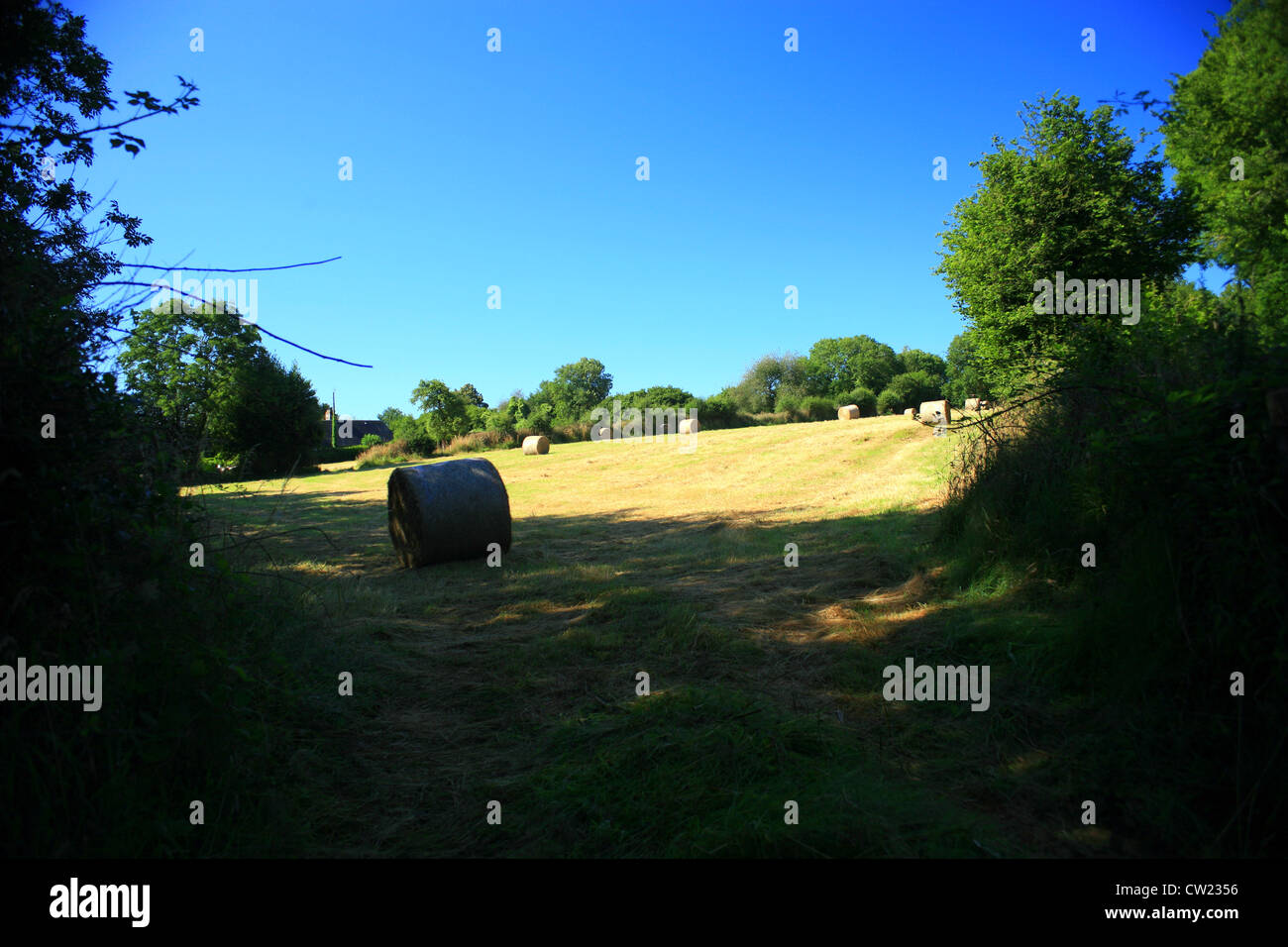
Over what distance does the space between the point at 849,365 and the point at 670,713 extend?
79.6 metres

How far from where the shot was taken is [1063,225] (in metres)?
18.5

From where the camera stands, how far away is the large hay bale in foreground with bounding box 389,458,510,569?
8.91m

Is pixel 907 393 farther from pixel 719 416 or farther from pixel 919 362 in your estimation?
pixel 919 362

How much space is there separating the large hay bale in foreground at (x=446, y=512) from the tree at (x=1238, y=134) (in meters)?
21.7

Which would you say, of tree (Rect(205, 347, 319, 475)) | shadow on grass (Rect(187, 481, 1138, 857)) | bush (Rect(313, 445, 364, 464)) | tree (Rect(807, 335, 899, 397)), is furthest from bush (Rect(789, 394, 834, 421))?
shadow on grass (Rect(187, 481, 1138, 857))

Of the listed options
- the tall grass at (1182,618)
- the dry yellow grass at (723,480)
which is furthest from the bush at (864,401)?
the tall grass at (1182,618)

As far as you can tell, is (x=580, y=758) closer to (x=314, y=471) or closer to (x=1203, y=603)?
(x=1203, y=603)

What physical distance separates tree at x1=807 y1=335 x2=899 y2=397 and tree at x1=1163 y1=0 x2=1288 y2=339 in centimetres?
4520

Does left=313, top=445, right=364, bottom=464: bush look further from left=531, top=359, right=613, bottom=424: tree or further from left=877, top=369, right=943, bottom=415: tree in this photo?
left=877, top=369, right=943, bottom=415: tree

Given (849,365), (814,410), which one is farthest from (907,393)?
(849,365)

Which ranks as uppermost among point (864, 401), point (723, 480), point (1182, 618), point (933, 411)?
point (864, 401)

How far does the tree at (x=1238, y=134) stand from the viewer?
20.1m

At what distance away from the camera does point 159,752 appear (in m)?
2.71
